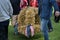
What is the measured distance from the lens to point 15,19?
653 cm

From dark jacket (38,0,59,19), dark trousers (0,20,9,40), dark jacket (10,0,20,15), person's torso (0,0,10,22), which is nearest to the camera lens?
person's torso (0,0,10,22)

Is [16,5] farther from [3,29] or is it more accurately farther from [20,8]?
[3,29]

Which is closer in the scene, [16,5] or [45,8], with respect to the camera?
[45,8]

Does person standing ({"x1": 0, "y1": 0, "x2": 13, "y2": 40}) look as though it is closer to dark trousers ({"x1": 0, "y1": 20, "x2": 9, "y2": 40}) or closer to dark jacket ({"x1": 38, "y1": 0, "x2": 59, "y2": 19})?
dark trousers ({"x1": 0, "y1": 20, "x2": 9, "y2": 40})

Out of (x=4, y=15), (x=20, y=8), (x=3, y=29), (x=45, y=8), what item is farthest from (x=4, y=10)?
(x=20, y=8)

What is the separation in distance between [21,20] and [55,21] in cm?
229

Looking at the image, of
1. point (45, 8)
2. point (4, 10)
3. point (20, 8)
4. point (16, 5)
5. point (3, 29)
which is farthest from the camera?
point (20, 8)

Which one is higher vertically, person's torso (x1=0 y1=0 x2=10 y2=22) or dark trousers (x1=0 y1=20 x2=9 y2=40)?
person's torso (x1=0 y1=0 x2=10 y2=22)

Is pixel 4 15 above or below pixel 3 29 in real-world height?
above

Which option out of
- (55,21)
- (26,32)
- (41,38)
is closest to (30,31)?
(26,32)

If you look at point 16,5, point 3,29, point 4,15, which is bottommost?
point 3,29

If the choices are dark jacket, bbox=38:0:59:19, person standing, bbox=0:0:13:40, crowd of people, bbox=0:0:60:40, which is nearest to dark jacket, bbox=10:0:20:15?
crowd of people, bbox=0:0:60:40

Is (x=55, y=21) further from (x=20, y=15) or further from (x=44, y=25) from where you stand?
(x=44, y=25)

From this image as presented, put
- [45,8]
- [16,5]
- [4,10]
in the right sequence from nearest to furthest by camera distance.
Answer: [4,10] < [45,8] < [16,5]
